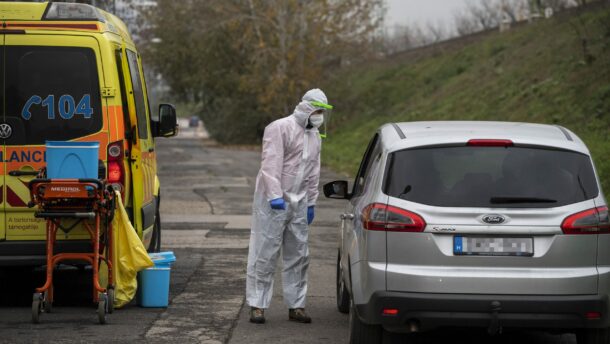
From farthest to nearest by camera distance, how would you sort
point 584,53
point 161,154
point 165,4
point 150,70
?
1. point 150,70
2. point 165,4
3. point 161,154
4. point 584,53

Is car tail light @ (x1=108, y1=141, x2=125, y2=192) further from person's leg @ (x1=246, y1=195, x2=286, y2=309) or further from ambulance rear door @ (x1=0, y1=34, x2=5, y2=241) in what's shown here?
person's leg @ (x1=246, y1=195, x2=286, y2=309)

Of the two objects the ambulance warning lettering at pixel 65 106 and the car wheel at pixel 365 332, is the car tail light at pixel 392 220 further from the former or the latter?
the ambulance warning lettering at pixel 65 106

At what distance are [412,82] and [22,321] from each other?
41884 millimetres

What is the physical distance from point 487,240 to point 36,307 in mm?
3536

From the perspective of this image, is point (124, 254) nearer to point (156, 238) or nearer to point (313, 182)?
point (313, 182)

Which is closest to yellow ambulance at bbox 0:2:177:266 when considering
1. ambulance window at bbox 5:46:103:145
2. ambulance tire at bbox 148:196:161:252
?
ambulance window at bbox 5:46:103:145

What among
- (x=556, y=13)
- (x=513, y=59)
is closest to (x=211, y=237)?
(x=513, y=59)

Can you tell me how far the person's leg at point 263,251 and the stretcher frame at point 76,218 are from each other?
1.10 metres

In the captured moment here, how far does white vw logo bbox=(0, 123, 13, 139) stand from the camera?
9375 mm

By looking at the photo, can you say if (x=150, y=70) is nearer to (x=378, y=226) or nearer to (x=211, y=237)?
(x=211, y=237)

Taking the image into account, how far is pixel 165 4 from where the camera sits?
54.6 meters

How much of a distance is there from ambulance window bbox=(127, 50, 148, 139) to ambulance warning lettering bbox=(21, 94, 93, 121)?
1.89 ft

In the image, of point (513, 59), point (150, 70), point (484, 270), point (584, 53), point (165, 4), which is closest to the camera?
point (484, 270)

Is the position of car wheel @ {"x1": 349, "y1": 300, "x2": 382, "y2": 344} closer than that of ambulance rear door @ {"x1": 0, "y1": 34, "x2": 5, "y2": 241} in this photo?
Yes
